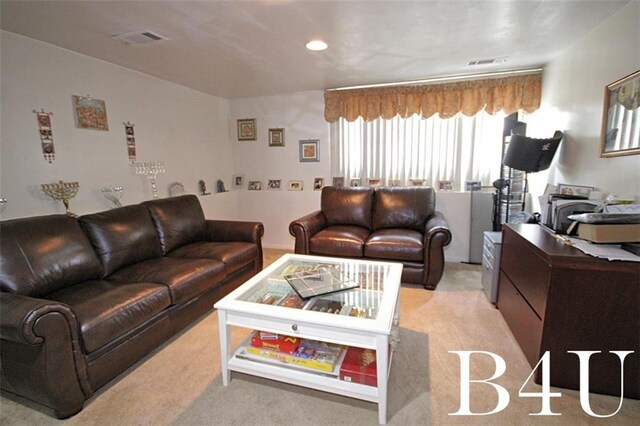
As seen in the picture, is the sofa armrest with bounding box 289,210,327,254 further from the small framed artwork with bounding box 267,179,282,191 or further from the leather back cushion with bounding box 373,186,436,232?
the small framed artwork with bounding box 267,179,282,191

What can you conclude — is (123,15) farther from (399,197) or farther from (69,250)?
(399,197)

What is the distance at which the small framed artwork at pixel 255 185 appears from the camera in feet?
14.9

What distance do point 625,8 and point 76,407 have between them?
152 inches

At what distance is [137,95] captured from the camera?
305 cm

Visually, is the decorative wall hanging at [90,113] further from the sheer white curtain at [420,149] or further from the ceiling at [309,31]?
the sheer white curtain at [420,149]

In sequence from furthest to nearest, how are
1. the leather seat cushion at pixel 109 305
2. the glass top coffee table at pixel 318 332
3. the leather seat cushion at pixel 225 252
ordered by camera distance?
the leather seat cushion at pixel 225 252, the leather seat cushion at pixel 109 305, the glass top coffee table at pixel 318 332

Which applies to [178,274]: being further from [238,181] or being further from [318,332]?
[238,181]

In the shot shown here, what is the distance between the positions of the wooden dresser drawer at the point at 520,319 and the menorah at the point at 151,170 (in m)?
3.42

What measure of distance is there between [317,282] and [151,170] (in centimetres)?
233

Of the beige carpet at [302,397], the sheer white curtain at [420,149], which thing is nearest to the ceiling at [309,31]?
the sheer white curtain at [420,149]

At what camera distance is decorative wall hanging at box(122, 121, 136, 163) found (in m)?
2.96

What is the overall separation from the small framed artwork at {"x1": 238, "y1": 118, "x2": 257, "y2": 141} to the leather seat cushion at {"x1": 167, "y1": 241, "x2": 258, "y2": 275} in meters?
2.02

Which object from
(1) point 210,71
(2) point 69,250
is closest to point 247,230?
(2) point 69,250

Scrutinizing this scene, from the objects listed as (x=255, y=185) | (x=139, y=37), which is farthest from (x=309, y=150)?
(x=139, y=37)
